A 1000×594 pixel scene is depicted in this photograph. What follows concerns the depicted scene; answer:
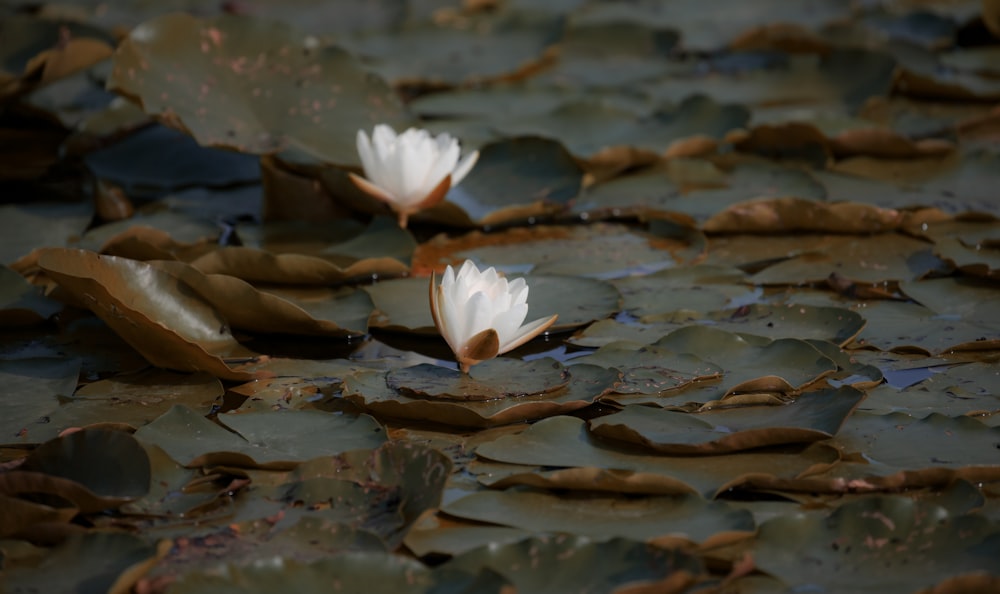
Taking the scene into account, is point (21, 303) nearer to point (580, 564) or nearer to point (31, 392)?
point (31, 392)

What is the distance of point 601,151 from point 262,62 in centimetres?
107

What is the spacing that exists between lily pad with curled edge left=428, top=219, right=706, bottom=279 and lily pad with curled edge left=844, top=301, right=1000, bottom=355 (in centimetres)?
58

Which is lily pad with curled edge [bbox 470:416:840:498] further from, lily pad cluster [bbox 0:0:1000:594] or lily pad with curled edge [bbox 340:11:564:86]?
lily pad with curled edge [bbox 340:11:564:86]

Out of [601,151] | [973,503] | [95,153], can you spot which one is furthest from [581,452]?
[95,153]

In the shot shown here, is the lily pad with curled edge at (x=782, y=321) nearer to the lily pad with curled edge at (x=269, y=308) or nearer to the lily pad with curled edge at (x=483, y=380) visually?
the lily pad with curled edge at (x=483, y=380)

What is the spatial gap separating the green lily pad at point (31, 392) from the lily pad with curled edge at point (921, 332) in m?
1.75

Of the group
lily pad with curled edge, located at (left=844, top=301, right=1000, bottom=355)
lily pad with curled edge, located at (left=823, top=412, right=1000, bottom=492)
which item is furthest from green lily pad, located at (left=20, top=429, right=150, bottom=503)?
lily pad with curled edge, located at (left=844, top=301, right=1000, bottom=355)

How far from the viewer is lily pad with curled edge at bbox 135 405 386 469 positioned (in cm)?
207

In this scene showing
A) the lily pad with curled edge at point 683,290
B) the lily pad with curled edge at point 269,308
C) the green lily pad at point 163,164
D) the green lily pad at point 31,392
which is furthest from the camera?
the green lily pad at point 163,164

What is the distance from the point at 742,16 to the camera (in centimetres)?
518

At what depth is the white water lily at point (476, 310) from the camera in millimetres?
2283

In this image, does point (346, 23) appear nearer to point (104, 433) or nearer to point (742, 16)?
point (742, 16)

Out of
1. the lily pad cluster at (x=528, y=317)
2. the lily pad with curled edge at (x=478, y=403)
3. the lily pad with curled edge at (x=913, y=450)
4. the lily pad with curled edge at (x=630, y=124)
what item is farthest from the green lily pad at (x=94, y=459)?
the lily pad with curled edge at (x=630, y=124)

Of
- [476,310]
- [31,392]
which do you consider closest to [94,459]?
[31,392]
